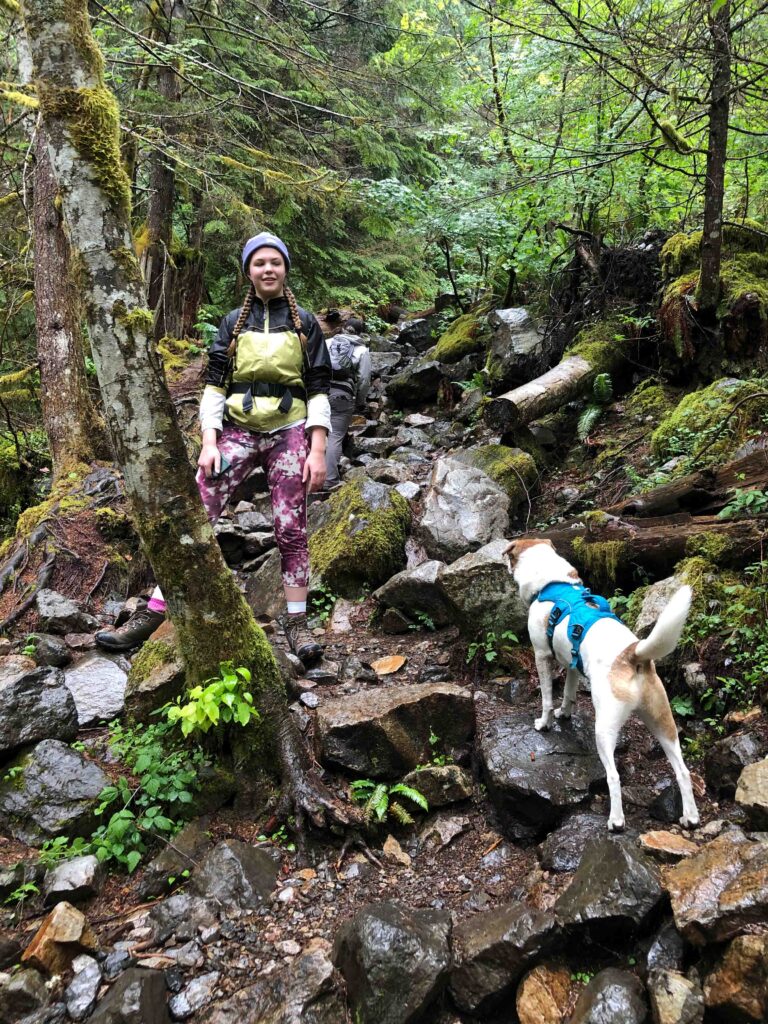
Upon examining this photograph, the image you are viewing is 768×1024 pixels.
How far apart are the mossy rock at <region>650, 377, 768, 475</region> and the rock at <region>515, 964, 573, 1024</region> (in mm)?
4460

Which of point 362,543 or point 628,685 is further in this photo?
point 362,543

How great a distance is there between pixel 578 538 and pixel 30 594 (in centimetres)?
527

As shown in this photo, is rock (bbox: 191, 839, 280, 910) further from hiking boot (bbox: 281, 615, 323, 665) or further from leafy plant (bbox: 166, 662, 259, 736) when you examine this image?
hiking boot (bbox: 281, 615, 323, 665)

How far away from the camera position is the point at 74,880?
2959 millimetres

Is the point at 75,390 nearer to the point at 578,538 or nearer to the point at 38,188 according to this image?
the point at 38,188

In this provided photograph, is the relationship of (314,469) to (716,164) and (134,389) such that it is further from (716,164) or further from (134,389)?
(716,164)

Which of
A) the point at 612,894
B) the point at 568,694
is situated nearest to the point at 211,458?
the point at 568,694

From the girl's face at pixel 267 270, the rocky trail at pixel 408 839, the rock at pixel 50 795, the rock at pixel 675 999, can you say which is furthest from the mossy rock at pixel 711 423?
the rock at pixel 50 795

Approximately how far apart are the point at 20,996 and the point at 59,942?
22cm

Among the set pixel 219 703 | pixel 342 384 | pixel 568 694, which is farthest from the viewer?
pixel 342 384

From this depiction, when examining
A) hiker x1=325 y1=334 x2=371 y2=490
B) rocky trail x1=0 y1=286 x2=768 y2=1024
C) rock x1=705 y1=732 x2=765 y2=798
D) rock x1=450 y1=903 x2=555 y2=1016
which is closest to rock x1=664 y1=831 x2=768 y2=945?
rocky trail x1=0 y1=286 x2=768 y2=1024

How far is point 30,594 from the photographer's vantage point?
5.95 meters

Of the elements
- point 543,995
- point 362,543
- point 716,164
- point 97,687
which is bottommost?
point 543,995

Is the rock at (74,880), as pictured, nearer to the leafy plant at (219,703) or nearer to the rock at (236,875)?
the rock at (236,875)
